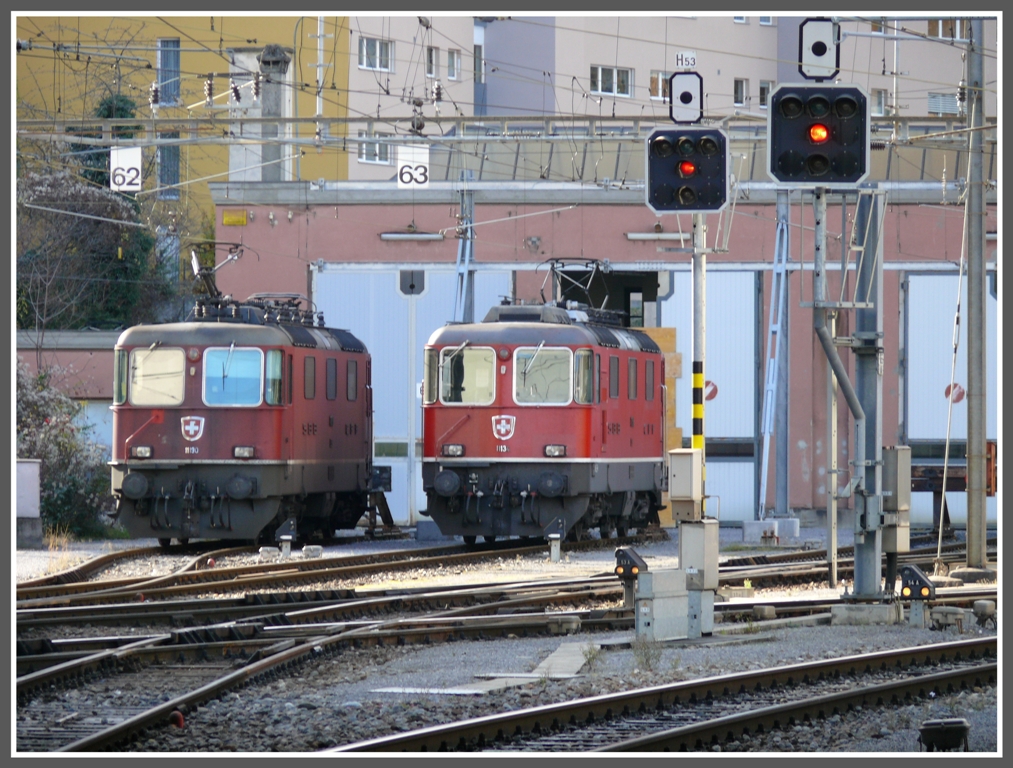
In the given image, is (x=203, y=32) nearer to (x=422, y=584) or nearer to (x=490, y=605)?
(x=422, y=584)

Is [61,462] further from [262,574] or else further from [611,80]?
[611,80]

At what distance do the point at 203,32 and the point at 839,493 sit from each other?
36.9 m

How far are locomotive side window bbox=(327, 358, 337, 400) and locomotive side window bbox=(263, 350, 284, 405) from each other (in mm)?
2278

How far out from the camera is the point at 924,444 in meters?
32.7

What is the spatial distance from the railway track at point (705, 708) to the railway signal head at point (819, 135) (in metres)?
3.60

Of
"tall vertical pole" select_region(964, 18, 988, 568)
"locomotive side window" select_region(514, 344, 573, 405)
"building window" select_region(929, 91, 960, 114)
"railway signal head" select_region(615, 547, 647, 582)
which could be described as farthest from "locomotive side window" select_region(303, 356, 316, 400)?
"building window" select_region(929, 91, 960, 114)

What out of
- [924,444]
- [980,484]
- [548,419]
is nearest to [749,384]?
[924,444]

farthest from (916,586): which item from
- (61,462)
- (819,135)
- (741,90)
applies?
(741,90)

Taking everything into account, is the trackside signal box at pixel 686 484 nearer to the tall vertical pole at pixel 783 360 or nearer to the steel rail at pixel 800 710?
the steel rail at pixel 800 710

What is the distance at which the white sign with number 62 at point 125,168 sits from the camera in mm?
26562

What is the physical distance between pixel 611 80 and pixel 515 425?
2977 centimetres

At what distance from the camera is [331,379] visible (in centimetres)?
2645

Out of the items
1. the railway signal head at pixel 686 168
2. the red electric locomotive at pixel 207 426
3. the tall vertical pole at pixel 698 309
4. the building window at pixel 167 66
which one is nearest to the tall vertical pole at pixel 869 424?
the tall vertical pole at pixel 698 309

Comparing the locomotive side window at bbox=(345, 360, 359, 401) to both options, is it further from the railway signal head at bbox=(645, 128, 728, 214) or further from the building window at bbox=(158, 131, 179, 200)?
the building window at bbox=(158, 131, 179, 200)
